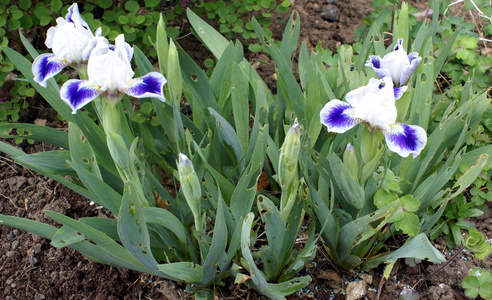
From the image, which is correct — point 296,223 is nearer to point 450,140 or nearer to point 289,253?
point 289,253

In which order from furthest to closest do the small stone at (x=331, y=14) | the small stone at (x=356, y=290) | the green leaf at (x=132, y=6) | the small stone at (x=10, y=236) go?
the small stone at (x=331, y=14), the green leaf at (x=132, y=6), the small stone at (x=10, y=236), the small stone at (x=356, y=290)

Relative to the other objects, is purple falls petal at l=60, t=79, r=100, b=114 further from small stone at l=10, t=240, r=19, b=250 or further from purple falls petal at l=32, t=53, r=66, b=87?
small stone at l=10, t=240, r=19, b=250

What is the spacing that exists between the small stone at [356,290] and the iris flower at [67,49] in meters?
1.04

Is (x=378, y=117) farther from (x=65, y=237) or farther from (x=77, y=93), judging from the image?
(x=65, y=237)

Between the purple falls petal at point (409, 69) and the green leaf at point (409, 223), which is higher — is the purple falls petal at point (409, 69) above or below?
above

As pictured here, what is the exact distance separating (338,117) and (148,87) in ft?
1.46

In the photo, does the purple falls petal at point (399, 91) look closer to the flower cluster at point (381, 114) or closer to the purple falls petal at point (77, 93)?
the flower cluster at point (381, 114)

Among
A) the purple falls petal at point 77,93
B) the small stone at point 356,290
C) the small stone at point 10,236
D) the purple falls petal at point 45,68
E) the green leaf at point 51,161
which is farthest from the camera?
the small stone at point 10,236

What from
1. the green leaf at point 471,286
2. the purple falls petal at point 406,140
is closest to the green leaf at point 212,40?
the purple falls petal at point 406,140

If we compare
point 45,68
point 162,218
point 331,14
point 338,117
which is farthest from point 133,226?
point 331,14

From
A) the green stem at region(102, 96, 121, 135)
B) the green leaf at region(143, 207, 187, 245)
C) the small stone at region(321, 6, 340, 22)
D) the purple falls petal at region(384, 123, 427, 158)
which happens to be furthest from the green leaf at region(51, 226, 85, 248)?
the small stone at region(321, 6, 340, 22)

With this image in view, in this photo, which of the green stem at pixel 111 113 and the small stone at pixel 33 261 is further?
the small stone at pixel 33 261

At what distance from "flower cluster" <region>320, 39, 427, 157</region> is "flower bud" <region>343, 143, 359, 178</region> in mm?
93

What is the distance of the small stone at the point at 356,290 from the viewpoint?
1492mm
